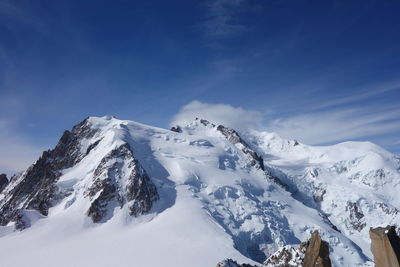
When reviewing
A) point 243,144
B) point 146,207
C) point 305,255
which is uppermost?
point 243,144

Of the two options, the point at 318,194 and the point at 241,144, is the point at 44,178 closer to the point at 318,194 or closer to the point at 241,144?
the point at 241,144

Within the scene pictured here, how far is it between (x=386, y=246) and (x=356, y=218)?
560 ft

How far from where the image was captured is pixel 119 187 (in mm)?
99938

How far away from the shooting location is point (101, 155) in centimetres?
11094

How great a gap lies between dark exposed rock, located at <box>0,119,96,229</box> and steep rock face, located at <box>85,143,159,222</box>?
14100mm

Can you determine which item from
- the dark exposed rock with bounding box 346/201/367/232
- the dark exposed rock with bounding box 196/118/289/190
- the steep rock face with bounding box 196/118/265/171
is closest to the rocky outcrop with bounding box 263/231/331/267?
the dark exposed rock with bounding box 196/118/289/190

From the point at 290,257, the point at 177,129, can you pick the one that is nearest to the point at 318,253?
the point at 290,257

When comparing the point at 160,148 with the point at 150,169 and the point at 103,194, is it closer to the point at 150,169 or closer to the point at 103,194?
the point at 150,169

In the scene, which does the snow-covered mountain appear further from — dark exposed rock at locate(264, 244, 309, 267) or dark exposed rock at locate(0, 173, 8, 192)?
dark exposed rock at locate(264, 244, 309, 267)

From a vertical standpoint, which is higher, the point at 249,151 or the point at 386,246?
the point at 249,151

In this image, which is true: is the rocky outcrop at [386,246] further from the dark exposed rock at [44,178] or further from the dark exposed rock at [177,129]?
the dark exposed rock at [177,129]

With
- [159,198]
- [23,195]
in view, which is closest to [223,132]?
[159,198]

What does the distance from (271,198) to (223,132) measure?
71.0 meters

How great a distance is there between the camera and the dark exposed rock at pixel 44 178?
103 m
